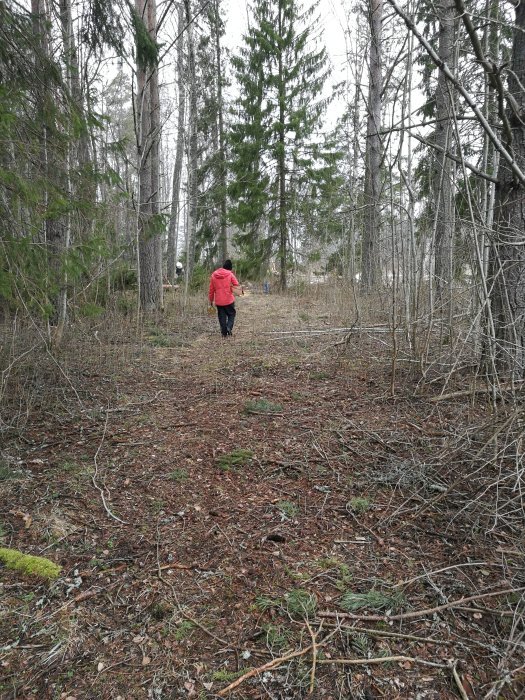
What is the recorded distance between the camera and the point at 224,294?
27.2 feet

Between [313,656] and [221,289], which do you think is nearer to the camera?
[313,656]

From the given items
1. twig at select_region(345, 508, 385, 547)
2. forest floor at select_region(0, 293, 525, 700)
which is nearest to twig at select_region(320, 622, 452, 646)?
forest floor at select_region(0, 293, 525, 700)

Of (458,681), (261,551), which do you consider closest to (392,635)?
(458,681)

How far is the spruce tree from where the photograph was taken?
13.8 meters

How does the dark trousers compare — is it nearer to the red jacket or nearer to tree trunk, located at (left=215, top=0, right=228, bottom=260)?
the red jacket

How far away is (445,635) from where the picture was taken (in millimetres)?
1907

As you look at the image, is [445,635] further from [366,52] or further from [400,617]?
[366,52]

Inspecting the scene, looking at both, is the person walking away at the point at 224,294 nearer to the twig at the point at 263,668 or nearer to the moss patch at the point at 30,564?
the moss patch at the point at 30,564

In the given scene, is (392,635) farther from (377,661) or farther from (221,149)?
(221,149)

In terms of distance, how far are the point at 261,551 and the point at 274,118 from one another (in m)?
15.0

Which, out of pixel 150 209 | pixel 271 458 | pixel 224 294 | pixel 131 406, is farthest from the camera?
pixel 150 209

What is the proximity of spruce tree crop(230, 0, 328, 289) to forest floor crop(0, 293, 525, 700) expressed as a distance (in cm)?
1170

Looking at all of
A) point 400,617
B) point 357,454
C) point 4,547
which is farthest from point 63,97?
point 400,617

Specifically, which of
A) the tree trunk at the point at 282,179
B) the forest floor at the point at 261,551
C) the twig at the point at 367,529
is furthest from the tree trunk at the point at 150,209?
the twig at the point at 367,529
